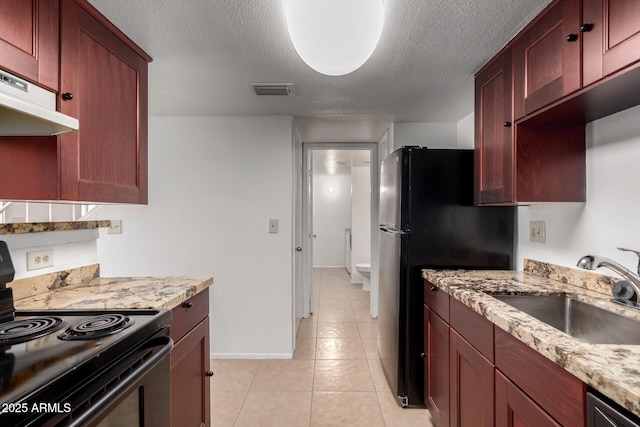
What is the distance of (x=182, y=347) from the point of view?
140 cm

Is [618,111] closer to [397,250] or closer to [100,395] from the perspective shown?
[397,250]

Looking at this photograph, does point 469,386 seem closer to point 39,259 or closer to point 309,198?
point 39,259

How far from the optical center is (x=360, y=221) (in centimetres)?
560

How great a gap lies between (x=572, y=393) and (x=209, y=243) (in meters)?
2.55

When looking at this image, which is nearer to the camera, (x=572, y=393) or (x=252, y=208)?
(x=572, y=393)

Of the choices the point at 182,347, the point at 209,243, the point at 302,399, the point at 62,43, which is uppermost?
the point at 62,43

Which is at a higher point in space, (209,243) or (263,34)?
(263,34)

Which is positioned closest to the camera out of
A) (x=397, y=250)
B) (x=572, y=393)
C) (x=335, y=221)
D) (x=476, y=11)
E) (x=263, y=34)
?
(x=572, y=393)

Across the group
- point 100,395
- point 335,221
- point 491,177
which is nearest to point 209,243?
point 100,395

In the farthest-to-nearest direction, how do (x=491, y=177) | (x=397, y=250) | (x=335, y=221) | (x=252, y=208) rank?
(x=335, y=221), (x=252, y=208), (x=397, y=250), (x=491, y=177)

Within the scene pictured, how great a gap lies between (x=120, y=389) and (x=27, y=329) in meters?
0.36

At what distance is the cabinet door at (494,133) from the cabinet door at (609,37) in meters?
0.48

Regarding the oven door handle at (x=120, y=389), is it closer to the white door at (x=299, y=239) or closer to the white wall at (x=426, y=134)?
the white door at (x=299, y=239)

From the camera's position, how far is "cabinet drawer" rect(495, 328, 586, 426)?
0.80 m
